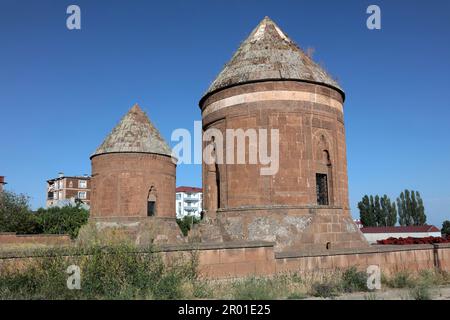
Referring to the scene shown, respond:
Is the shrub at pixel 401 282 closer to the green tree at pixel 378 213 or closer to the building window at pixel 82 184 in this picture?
the green tree at pixel 378 213

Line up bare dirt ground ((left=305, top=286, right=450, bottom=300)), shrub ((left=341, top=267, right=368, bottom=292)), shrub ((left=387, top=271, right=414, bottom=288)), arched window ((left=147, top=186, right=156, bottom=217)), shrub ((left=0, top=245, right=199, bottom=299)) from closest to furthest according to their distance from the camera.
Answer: shrub ((left=0, top=245, right=199, bottom=299)) → bare dirt ground ((left=305, top=286, right=450, bottom=300)) → shrub ((left=341, top=267, right=368, bottom=292)) → shrub ((left=387, top=271, right=414, bottom=288)) → arched window ((left=147, top=186, right=156, bottom=217))

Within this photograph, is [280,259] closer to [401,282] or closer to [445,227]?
[401,282]

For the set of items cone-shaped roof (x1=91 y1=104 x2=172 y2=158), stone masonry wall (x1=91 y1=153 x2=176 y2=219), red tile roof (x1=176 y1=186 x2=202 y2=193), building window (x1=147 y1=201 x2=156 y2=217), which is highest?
red tile roof (x1=176 y1=186 x2=202 y2=193)

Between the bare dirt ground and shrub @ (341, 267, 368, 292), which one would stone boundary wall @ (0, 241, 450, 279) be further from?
the bare dirt ground

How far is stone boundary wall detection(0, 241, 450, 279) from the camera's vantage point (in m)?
8.39

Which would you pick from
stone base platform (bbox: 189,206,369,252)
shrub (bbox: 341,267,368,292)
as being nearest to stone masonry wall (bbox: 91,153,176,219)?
stone base platform (bbox: 189,206,369,252)

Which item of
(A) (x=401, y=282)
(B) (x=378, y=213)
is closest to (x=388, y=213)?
(B) (x=378, y=213)

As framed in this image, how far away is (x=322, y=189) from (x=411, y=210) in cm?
4942

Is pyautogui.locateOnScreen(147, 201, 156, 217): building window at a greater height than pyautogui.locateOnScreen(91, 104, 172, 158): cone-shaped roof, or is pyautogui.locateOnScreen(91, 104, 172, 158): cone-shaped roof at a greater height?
pyautogui.locateOnScreen(91, 104, 172, 158): cone-shaped roof

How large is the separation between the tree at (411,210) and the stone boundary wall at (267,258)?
49.1m

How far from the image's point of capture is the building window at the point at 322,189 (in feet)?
43.9

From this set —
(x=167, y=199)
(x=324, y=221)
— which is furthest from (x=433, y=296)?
(x=167, y=199)

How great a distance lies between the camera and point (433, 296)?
7402mm

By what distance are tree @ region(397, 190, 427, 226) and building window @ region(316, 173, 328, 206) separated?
160ft
